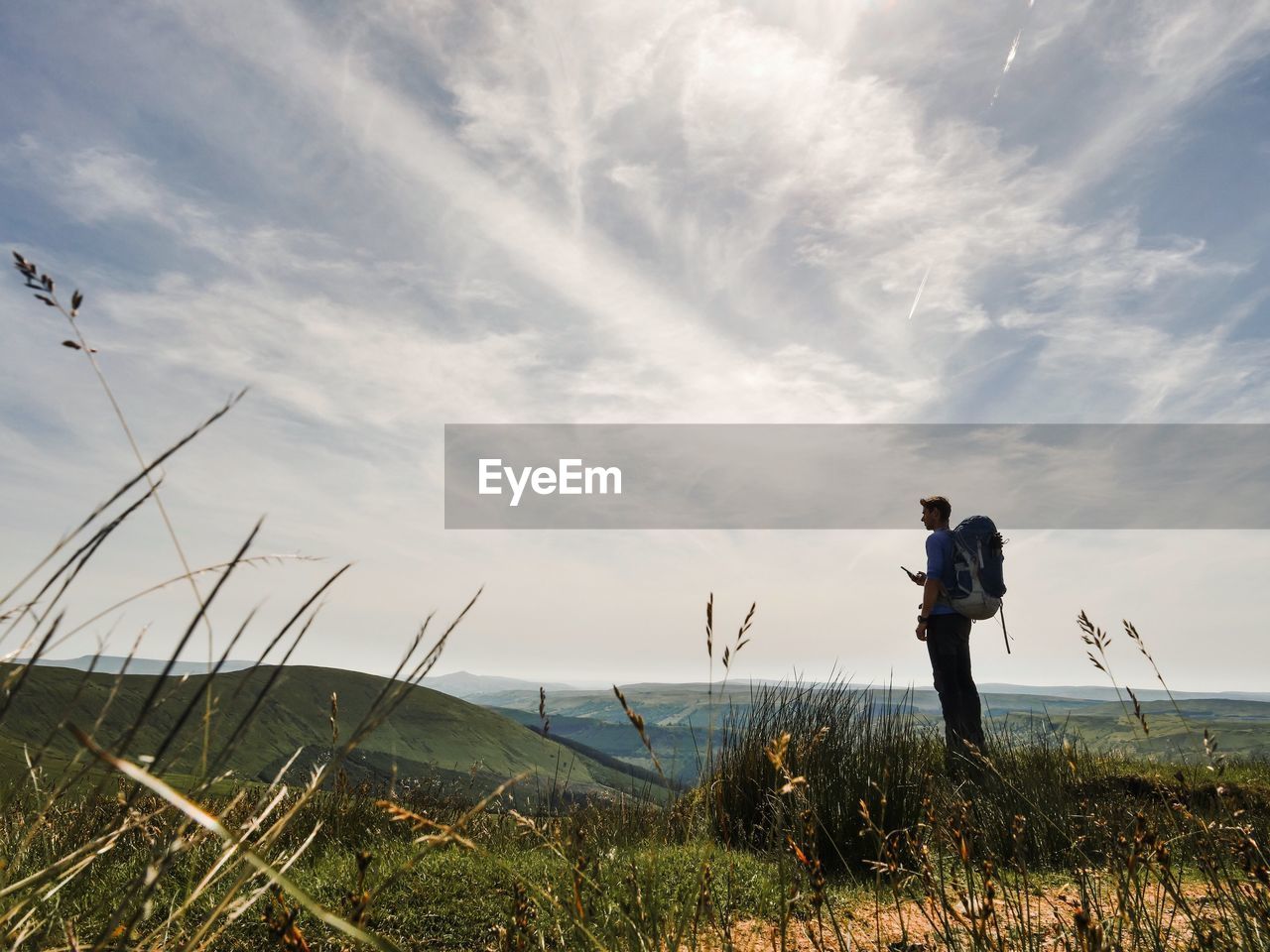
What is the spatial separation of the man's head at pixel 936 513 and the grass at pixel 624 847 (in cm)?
204

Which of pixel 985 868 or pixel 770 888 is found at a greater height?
pixel 985 868

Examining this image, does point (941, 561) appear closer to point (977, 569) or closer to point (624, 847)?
point (977, 569)

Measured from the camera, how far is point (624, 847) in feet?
12.4

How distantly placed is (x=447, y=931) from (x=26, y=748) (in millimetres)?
2617

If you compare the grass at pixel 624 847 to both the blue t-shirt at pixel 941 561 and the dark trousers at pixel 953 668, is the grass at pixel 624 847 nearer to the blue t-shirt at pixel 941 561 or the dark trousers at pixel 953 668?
the dark trousers at pixel 953 668

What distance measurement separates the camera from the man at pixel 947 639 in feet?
24.9

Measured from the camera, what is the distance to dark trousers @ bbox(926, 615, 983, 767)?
757 centimetres

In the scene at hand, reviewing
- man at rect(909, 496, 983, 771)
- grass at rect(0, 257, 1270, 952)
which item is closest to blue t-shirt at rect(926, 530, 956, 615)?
man at rect(909, 496, 983, 771)

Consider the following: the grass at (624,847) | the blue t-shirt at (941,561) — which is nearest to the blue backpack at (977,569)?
the blue t-shirt at (941,561)

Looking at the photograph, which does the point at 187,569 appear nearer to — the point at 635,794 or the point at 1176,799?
the point at 1176,799

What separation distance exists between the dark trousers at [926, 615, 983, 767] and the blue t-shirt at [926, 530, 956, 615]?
10 centimetres

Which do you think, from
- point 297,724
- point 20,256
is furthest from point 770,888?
point 297,724

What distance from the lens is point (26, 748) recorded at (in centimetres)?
193

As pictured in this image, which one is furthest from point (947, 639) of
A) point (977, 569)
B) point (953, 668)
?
point (977, 569)
